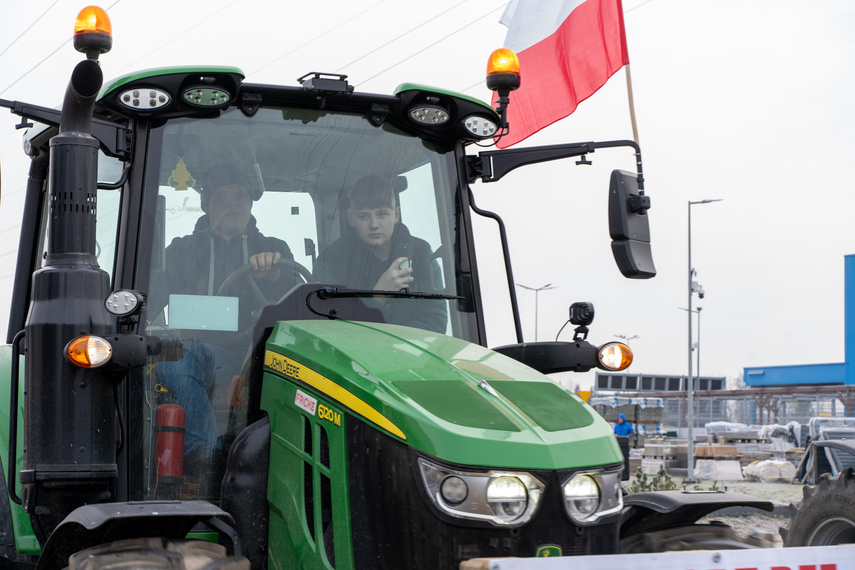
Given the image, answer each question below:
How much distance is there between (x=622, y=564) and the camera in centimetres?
296

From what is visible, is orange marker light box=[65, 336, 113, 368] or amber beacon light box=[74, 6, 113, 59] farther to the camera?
amber beacon light box=[74, 6, 113, 59]

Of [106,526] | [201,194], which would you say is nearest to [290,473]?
[106,526]

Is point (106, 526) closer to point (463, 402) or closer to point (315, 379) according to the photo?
point (315, 379)

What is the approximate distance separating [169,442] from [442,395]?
119 cm

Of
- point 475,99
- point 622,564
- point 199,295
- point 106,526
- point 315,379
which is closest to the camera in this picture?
point 622,564

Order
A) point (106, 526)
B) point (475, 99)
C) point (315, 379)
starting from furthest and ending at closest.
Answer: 1. point (475, 99)
2. point (315, 379)
3. point (106, 526)

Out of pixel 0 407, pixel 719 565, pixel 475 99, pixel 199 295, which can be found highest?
pixel 475 99

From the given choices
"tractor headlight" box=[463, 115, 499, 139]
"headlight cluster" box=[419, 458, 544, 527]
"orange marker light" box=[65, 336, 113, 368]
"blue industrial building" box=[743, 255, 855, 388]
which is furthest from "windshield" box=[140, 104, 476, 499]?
"blue industrial building" box=[743, 255, 855, 388]

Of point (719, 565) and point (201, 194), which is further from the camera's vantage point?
point (201, 194)

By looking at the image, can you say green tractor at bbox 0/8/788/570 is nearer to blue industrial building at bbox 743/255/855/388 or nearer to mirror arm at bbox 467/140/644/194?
mirror arm at bbox 467/140/644/194

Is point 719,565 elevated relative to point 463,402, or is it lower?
lower

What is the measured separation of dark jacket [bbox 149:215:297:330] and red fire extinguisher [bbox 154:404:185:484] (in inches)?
15.1

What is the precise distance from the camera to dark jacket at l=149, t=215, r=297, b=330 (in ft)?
12.8

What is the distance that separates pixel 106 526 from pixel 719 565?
1915mm
